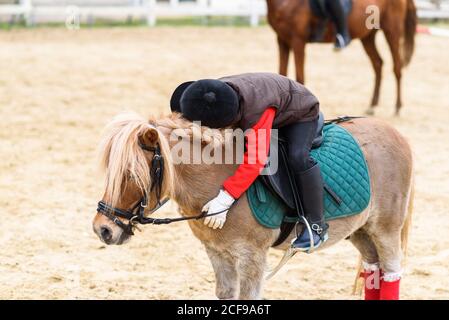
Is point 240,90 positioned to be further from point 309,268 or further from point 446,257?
point 446,257

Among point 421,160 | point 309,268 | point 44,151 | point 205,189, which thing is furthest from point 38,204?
point 421,160

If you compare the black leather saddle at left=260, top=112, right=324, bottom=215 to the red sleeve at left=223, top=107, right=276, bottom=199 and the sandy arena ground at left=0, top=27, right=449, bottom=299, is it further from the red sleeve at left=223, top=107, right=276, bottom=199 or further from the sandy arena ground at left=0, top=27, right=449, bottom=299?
the sandy arena ground at left=0, top=27, right=449, bottom=299

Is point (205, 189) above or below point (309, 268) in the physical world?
above

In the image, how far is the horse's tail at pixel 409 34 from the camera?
1068 centimetres

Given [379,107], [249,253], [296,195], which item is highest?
[296,195]

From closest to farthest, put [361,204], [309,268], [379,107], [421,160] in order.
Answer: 1. [361,204]
2. [309,268]
3. [421,160]
4. [379,107]

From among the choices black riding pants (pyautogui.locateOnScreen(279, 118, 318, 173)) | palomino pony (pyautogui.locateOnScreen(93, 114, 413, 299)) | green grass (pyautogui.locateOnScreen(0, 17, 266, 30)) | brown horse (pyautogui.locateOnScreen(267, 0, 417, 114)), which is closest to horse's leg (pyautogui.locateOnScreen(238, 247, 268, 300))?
palomino pony (pyautogui.locateOnScreen(93, 114, 413, 299))

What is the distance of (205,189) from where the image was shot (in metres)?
3.52

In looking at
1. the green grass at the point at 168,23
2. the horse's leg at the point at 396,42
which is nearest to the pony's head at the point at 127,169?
the horse's leg at the point at 396,42

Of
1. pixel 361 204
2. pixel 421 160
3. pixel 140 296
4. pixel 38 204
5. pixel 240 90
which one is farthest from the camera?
pixel 421 160

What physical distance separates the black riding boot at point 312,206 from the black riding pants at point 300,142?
1.4 inches

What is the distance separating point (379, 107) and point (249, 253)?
771 cm

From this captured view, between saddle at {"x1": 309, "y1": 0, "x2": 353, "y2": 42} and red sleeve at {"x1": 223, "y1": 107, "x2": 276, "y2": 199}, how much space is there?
614 cm

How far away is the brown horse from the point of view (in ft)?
30.7
